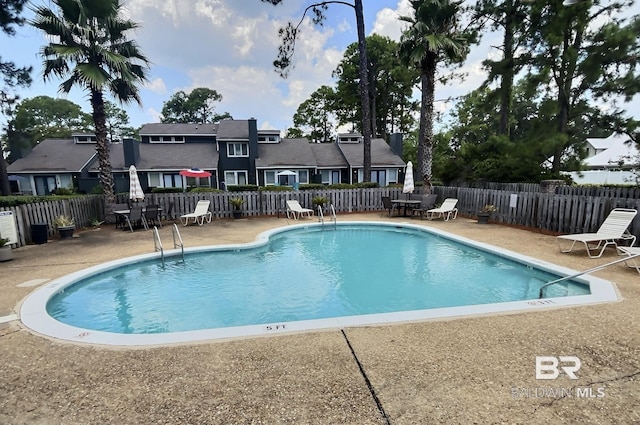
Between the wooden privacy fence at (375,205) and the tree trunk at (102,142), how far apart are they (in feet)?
2.41

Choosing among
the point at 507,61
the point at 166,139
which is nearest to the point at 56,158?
the point at 166,139

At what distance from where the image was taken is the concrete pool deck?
7.87 feet

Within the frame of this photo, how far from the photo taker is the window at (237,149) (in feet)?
83.3

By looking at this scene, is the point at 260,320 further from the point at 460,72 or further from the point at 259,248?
the point at 460,72

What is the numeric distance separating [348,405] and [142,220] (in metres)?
11.6

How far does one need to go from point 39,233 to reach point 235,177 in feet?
55.1

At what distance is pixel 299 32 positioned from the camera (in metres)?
17.6

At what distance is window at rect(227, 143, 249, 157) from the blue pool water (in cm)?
1801

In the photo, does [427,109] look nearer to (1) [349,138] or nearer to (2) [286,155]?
(2) [286,155]

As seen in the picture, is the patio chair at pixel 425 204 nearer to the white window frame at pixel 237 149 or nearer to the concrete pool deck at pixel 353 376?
the concrete pool deck at pixel 353 376

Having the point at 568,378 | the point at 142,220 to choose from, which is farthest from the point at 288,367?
the point at 142,220

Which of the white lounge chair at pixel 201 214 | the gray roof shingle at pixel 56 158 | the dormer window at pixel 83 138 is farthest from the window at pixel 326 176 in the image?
the dormer window at pixel 83 138

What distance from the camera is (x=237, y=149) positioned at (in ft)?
83.7

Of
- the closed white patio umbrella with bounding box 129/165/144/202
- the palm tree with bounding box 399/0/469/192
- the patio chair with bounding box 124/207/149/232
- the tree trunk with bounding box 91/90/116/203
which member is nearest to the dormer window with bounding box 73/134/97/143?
the tree trunk with bounding box 91/90/116/203
